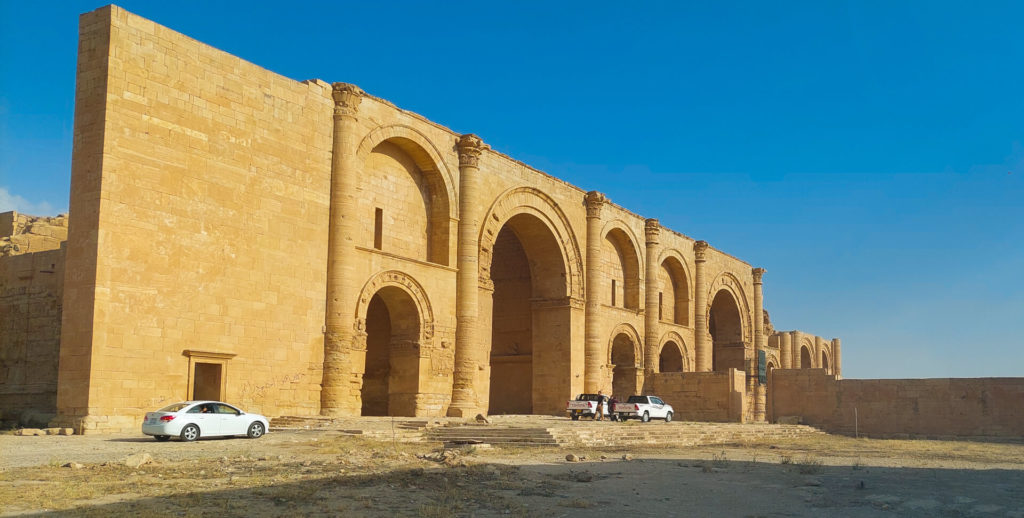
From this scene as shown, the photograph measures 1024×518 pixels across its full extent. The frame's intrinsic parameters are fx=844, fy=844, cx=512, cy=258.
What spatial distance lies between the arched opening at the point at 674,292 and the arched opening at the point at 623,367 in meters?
4.57

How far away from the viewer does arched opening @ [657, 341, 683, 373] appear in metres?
43.2

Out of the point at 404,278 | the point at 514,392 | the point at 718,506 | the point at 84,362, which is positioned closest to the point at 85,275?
the point at 84,362

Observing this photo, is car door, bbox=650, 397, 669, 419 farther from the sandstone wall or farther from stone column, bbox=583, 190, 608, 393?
the sandstone wall

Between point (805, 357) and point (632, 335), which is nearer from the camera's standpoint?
point (632, 335)

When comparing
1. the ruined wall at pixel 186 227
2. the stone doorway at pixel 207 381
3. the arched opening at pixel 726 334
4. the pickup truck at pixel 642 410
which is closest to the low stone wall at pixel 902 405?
the pickup truck at pixel 642 410

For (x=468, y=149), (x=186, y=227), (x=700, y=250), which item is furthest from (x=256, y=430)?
(x=700, y=250)

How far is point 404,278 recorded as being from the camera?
2627cm

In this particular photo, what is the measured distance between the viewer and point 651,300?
131 feet

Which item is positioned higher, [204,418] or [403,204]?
[403,204]

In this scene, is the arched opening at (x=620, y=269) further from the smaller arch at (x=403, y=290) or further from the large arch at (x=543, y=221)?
the smaller arch at (x=403, y=290)

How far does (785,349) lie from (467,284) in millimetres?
39056

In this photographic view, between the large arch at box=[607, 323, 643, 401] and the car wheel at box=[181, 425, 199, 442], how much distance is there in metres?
23.6

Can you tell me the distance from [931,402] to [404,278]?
2120 cm

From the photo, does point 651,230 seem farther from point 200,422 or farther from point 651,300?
point 200,422
